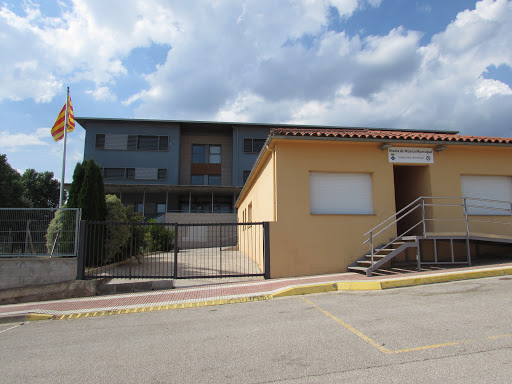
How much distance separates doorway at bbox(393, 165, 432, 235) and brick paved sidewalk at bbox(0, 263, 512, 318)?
349 centimetres

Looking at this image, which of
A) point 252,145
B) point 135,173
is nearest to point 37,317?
point 135,173

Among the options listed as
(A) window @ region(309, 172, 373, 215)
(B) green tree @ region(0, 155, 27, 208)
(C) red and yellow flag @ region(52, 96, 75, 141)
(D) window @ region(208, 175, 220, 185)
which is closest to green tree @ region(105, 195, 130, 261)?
(C) red and yellow flag @ region(52, 96, 75, 141)

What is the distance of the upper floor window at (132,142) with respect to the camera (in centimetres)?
3105

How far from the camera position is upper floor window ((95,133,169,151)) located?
31.0 meters

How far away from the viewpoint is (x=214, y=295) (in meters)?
8.00

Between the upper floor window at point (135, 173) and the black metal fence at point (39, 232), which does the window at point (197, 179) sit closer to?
the upper floor window at point (135, 173)

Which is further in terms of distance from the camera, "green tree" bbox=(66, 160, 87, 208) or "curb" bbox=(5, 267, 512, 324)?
"green tree" bbox=(66, 160, 87, 208)

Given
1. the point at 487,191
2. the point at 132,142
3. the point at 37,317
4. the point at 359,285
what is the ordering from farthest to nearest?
the point at 132,142 → the point at 487,191 → the point at 359,285 → the point at 37,317

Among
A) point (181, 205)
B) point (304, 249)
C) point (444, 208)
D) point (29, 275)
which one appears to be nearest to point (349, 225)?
point (304, 249)

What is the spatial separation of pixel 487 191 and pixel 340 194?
17.1 feet

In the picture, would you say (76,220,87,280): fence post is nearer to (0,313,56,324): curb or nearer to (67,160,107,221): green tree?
(67,160,107,221): green tree

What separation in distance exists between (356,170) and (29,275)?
33.4ft

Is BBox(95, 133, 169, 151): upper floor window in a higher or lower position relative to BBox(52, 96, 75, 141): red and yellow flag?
higher

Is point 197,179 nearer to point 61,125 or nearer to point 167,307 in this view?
point 61,125
